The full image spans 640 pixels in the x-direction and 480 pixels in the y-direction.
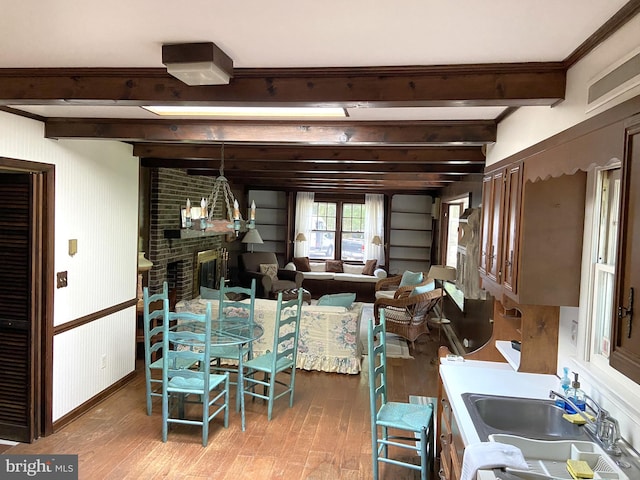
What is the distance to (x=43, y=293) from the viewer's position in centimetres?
379

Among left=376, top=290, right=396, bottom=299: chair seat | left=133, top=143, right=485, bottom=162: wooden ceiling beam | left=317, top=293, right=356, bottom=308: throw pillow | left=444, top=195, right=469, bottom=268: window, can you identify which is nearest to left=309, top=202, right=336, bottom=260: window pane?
left=376, top=290, right=396, bottom=299: chair seat

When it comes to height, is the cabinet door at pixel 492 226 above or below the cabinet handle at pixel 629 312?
above

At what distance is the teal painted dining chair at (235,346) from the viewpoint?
445 centimetres

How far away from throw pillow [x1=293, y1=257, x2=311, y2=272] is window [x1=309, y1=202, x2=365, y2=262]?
2.02 ft

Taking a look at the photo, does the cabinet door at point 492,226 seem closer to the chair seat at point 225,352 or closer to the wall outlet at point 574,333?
the wall outlet at point 574,333

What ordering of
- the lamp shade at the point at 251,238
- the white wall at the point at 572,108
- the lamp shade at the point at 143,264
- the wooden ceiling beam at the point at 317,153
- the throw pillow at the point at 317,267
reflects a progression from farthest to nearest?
the throw pillow at the point at 317,267, the lamp shade at the point at 251,238, the lamp shade at the point at 143,264, the wooden ceiling beam at the point at 317,153, the white wall at the point at 572,108

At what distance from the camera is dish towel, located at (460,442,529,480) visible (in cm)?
180

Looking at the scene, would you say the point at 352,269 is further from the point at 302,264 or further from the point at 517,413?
the point at 517,413

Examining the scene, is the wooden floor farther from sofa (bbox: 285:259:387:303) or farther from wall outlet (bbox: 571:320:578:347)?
sofa (bbox: 285:259:387:303)

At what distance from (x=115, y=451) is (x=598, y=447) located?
3253 mm

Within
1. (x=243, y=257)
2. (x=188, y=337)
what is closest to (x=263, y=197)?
(x=243, y=257)

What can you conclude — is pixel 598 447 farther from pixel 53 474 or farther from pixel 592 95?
pixel 53 474

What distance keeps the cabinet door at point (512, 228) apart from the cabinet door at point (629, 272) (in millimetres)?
1124

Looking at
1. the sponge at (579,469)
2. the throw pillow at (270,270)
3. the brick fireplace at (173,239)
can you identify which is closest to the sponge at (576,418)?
the sponge at (579,469)
